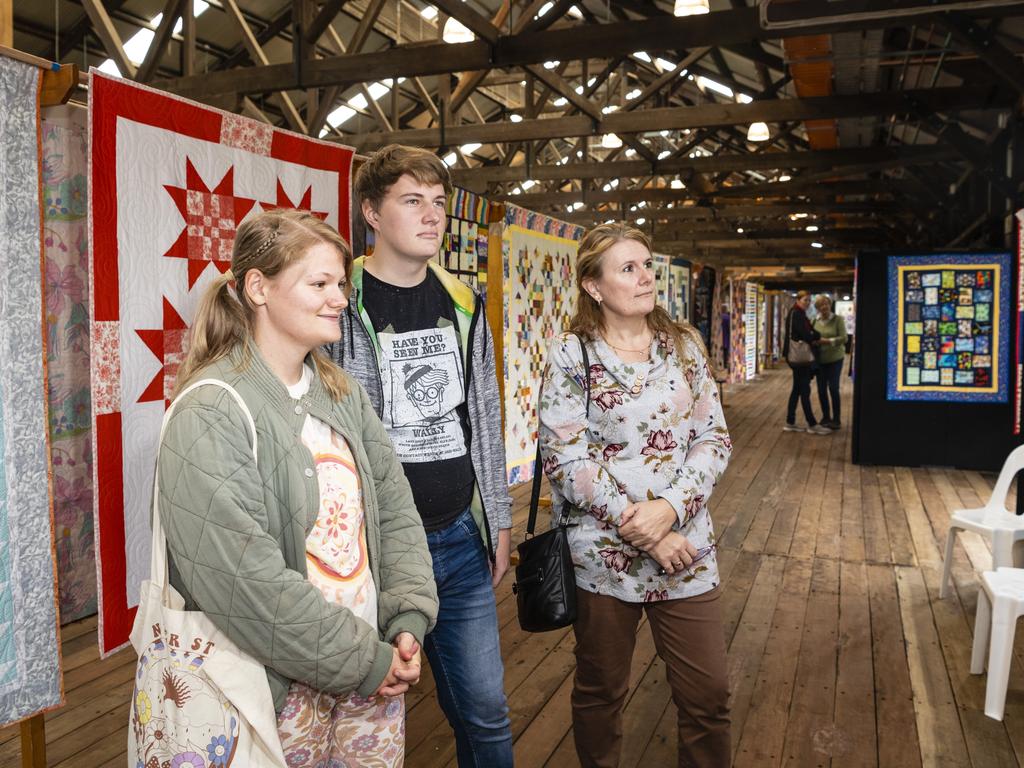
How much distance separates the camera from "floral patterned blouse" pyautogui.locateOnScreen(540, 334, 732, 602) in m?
1.80

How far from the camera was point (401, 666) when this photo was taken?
4.35 ft

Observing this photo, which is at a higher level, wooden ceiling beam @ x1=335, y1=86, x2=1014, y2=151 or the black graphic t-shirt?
wooden ceiling beam @ x1=335, y1=86, x2=1014, y2=151

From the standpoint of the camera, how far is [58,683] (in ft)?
6.82

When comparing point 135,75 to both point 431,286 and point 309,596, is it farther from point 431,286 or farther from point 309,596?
point 309,596

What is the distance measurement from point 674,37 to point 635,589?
4.24m

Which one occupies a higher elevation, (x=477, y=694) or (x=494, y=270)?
(x=494, y=270)

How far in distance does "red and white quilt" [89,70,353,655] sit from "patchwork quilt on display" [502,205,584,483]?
8.97 feet


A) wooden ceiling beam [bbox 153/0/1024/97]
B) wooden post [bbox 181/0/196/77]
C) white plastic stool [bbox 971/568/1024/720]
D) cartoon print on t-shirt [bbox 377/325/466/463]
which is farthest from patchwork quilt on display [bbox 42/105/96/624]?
wooden post [bbox 181/0/196/77]

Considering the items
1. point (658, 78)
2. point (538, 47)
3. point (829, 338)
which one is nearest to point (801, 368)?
point (829, 338)

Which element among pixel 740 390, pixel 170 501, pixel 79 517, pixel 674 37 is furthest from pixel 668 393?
pixel 740 390

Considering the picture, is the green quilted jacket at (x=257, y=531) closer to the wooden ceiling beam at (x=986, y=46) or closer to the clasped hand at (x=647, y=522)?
the clasped hand at (x=647, y=522)

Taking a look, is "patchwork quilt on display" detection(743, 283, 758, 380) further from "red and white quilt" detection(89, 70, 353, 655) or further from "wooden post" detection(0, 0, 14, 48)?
"wooden post" detection(0, 0, 14, 48)

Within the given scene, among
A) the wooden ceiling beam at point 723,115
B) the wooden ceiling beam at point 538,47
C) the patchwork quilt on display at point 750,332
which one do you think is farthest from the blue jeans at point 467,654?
the patchwork quilt on display at point 750,332

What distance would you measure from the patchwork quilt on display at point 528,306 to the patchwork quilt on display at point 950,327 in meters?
2.86
